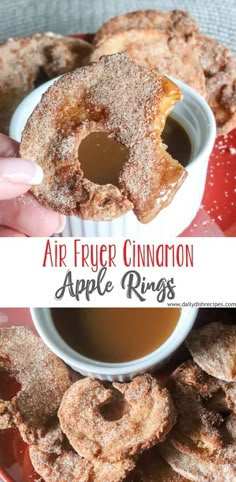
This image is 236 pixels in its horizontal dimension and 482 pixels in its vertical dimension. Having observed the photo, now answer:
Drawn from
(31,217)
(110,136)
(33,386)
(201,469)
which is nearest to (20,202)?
(31,217)

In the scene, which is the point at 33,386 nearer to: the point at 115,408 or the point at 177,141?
the point at 115,408

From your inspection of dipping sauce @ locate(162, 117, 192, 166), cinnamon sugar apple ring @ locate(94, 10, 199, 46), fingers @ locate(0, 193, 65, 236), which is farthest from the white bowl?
cinnamon sugar apple ring @ locate(94, 10, 199, 46)

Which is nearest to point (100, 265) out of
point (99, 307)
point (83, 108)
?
point (99, 307)

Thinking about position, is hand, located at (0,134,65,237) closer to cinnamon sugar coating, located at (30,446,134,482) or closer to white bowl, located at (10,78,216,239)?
white bowl, located at (10,78,216,239)

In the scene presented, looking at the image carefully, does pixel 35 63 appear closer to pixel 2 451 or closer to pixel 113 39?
pixel 113 39

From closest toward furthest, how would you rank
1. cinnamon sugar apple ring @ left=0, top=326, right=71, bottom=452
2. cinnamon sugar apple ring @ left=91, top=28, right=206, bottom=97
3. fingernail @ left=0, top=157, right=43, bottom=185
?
fingernail @ left=0, top=157, right=43, bottom=185, cinnamon sugar apple ring @ left=0, top=326, right=71, bottom=452, cinnamon sugar apple ring @ left=91, top=28, right=206, bottom=97
